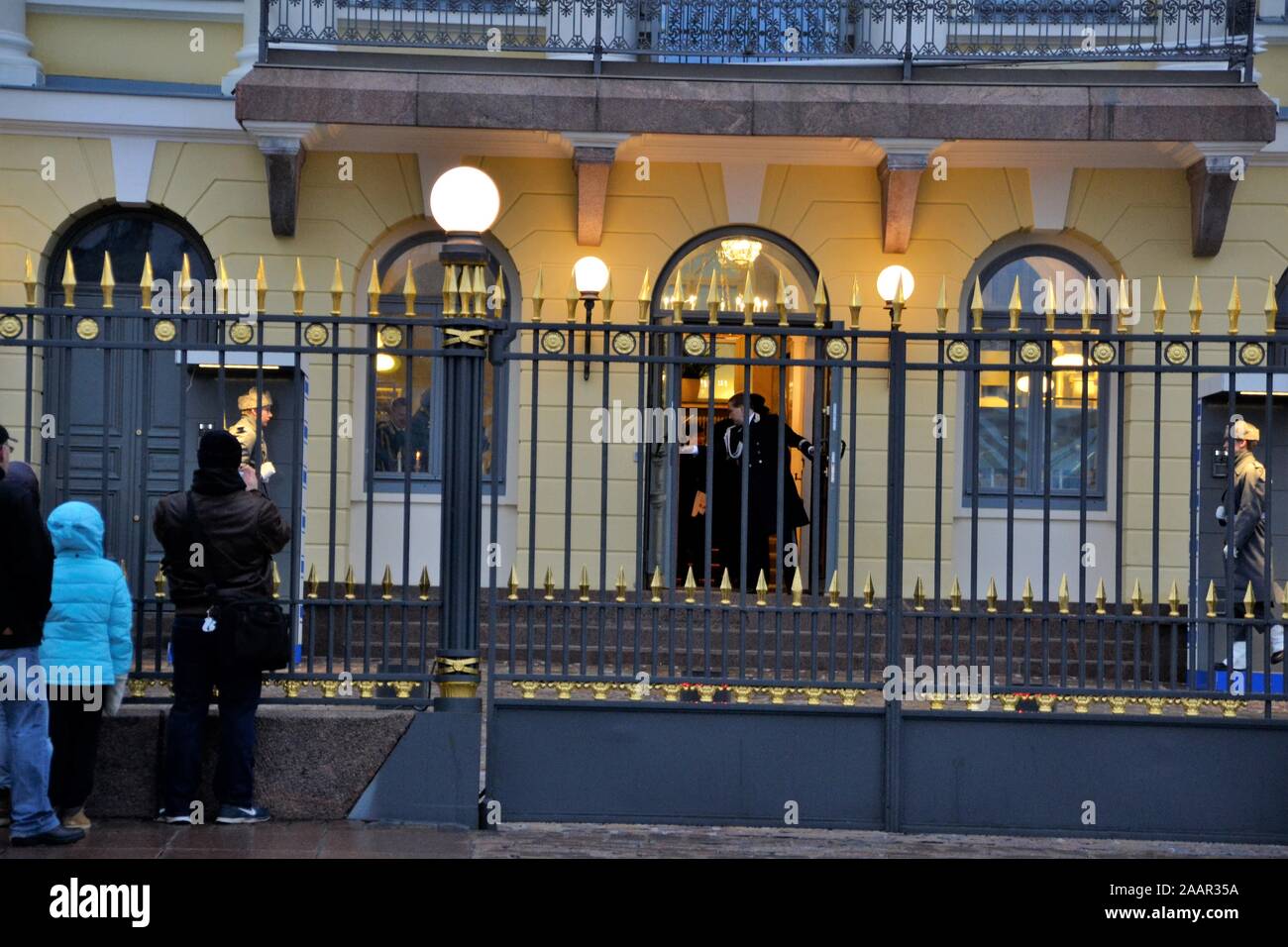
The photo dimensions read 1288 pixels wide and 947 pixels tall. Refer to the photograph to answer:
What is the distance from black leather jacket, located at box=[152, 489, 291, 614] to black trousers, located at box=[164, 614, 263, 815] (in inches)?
7.7

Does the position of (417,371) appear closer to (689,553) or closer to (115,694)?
(689,553)

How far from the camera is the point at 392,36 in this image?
1603cm

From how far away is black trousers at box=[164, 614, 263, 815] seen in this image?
8.77 metres

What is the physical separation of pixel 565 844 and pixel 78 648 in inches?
103

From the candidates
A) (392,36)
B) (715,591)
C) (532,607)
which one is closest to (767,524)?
(715,591)

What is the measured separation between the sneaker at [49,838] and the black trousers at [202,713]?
24.1 inches

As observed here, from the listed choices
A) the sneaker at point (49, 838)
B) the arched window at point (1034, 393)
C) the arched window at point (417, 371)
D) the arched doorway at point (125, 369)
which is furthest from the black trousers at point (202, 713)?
the arched window at point (1034, 393)

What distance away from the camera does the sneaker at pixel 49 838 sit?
27.2ft

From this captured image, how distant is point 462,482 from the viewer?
917 cm

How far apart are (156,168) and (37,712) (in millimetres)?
9494

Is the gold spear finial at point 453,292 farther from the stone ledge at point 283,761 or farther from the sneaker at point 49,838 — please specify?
the sneaker at point 49,838

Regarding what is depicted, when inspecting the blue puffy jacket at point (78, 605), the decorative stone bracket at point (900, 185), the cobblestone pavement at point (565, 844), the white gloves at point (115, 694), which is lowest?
the cobblestone pavement at point (565, 844)

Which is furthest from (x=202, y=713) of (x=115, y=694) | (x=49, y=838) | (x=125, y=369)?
(x=125, y=369)

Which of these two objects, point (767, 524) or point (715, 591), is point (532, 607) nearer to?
point (715, 591)
